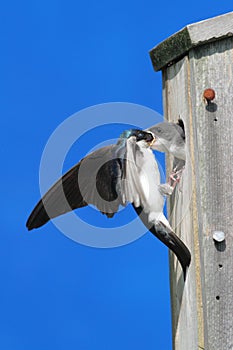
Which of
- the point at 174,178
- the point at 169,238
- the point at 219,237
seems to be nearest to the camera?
the point at 219,237

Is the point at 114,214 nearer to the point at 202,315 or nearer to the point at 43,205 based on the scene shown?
the point at 43,205

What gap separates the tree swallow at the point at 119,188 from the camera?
2633 millimetres

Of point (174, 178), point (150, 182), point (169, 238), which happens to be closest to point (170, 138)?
point (174, 178)

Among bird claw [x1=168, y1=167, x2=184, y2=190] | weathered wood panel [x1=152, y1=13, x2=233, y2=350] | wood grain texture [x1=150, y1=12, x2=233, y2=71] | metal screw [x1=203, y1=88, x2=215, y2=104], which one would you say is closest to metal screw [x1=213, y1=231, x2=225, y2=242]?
weathered wood panel [x1=152, y1=13, x2=233, y2=350]

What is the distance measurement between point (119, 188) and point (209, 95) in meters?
0.37

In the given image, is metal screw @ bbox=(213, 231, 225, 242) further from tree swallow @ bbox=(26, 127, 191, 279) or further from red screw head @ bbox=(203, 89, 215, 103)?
red screw head @ bbox=(203, 89, 215, 103)

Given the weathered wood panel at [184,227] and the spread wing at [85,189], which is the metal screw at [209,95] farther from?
the spread wing at [85,189]

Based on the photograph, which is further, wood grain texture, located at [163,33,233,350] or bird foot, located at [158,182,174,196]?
bird foot, located at [158,182,174,196]

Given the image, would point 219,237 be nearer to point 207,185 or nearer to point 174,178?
point 207,185

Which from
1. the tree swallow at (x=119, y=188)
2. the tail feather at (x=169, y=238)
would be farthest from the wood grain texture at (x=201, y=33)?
the tail feather at (x=169, y=238)

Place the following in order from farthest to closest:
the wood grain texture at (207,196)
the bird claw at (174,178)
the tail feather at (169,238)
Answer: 1. the bird claw at (174,178)
2. the tail feather at (169,238)
3. the wood grain texture at (207,196)

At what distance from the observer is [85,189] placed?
2.73 metres

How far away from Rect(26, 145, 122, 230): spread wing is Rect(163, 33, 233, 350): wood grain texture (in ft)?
0.77

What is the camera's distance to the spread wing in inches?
104
